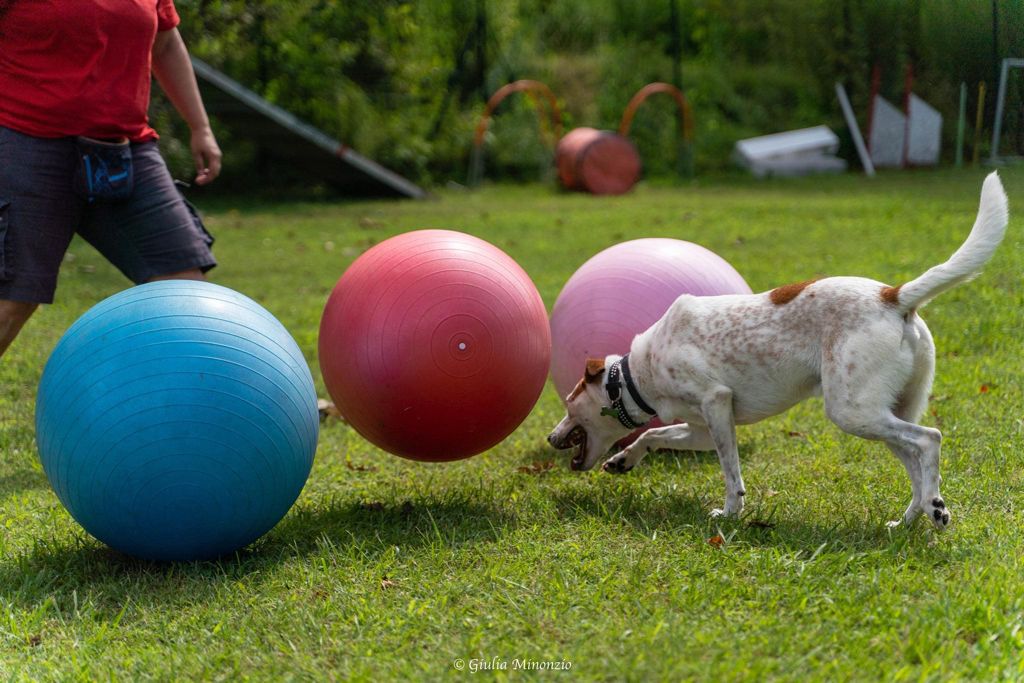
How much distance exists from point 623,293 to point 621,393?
2.73 feet

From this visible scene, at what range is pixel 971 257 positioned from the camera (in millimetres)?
4141

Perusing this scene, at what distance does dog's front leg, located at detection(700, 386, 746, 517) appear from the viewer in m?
4.65

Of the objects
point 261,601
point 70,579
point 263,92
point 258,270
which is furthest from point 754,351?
point 263,92

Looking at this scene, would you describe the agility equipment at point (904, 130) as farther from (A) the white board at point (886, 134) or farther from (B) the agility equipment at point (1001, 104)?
(B) the agility equipment at point (1001, 104)

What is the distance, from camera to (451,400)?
16.1 feet

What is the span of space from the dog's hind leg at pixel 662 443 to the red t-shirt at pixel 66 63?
2.97 metres

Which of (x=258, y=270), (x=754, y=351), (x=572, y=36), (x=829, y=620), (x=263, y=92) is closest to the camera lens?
(x=829, y=620)

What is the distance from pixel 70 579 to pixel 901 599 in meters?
3.12

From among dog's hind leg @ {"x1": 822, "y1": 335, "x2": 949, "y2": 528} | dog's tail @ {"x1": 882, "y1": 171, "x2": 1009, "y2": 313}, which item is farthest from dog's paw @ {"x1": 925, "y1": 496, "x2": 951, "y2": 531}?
dog's tail @ {"x1": 882, "y1": 171, "x2": 1009, "y2": 313}

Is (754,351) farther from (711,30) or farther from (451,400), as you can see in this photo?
(711,30)

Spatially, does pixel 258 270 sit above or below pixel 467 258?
below

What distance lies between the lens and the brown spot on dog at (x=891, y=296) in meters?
4.27

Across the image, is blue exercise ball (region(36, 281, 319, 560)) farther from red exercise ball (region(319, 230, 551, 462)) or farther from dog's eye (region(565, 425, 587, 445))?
dog's eye (region(565, 425, 587, 445))

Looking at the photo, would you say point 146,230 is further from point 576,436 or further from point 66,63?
point 576,436
